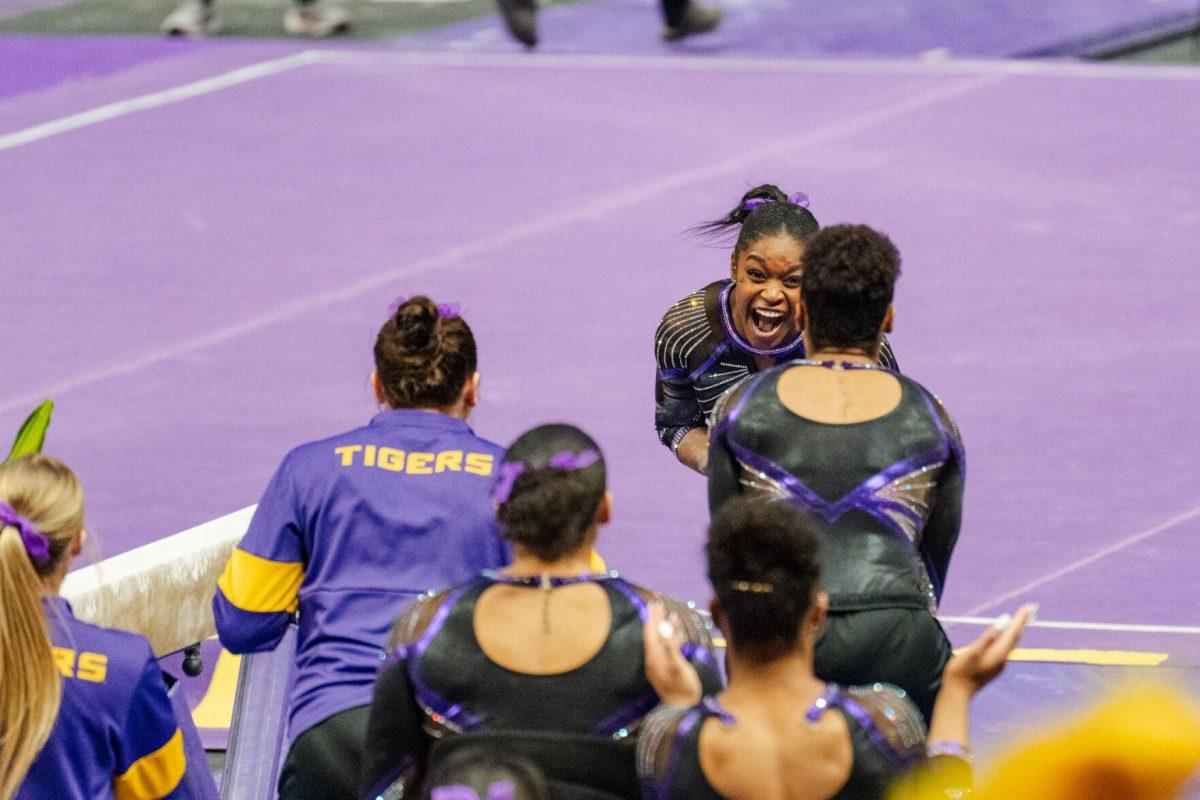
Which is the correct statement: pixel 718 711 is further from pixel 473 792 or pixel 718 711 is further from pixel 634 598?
pixel 473 792

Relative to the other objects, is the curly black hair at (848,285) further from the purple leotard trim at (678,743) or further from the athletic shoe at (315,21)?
the athletic shoe at (315,21)

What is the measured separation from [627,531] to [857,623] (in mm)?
3240

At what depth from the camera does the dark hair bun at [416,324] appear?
Answer: 12.3ft

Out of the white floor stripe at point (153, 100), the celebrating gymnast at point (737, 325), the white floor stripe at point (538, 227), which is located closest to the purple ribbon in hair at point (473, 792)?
the celebrating gymnast at point (737, 325)

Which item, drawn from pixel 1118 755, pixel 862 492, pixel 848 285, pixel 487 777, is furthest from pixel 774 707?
pixel 1118 755

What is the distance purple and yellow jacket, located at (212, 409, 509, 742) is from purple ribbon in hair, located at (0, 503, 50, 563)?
1.68 ft

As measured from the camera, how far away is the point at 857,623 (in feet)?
12.0

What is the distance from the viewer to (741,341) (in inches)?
194

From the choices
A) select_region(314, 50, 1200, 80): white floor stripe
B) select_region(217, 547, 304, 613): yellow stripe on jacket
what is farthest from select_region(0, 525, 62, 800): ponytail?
select_region(314, 50, 1200, 80): white floor stripe

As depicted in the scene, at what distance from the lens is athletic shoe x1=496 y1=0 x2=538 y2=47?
42.8 feet

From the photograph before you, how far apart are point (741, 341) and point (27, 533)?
2.20 metres

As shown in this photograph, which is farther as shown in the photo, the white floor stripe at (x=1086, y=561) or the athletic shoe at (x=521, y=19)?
the athletic shoe at (x=521, y=19)

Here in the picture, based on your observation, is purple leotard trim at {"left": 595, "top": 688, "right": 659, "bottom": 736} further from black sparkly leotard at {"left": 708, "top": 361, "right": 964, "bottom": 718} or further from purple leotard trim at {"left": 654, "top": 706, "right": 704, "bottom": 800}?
black sparkly leotard at {"left": 708, "top": 361, "right": 964, "bottom": 718}

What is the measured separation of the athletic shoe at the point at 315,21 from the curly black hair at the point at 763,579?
1141cm
